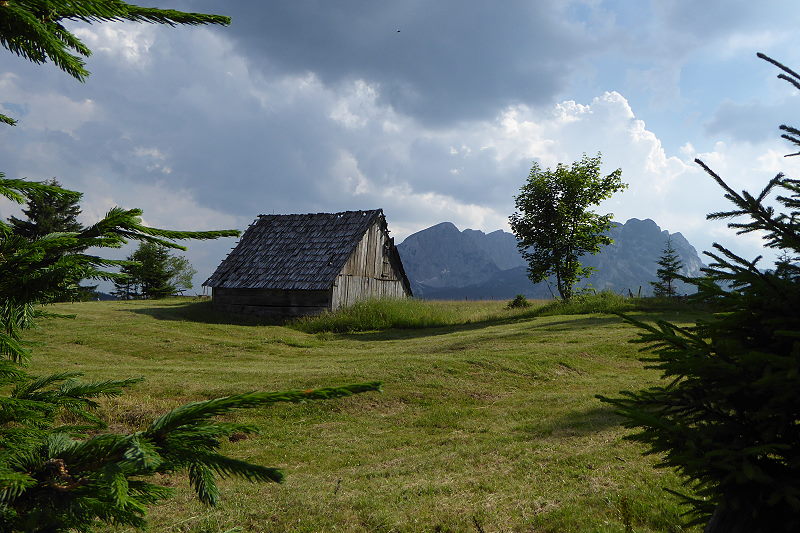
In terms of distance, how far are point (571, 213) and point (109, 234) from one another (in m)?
30.9

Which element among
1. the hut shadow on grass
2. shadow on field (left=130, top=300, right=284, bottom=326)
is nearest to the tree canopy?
the hut shadow on grass

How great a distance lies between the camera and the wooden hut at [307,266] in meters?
24.4

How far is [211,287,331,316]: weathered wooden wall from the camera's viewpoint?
78.8 feet

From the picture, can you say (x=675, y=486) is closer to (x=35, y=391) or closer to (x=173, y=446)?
(x=173, y=446)

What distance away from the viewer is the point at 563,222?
30062mm

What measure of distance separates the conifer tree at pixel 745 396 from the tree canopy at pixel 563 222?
91.0 ft

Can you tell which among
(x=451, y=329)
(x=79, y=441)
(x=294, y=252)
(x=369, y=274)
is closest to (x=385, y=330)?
(x=451, y=329)

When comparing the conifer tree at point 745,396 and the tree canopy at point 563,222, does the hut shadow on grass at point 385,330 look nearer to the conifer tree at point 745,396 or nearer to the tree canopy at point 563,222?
the tree canopy at point 563,222

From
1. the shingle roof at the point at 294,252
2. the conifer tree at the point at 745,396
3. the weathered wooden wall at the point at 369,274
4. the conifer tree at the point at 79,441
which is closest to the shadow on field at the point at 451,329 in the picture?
the weathered wooden wall at the point at 369,274

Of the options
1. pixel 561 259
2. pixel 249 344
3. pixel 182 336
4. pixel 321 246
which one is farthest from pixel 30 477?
Answer: pixel 561 259

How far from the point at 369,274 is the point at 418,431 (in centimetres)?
1965

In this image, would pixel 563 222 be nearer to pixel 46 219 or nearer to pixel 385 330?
pixel 385 330

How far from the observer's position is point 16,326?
2418 millimetres

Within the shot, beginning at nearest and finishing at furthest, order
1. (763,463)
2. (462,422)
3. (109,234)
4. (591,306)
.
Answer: (109,234) < (763,463) < (462,422) < (591,306)
